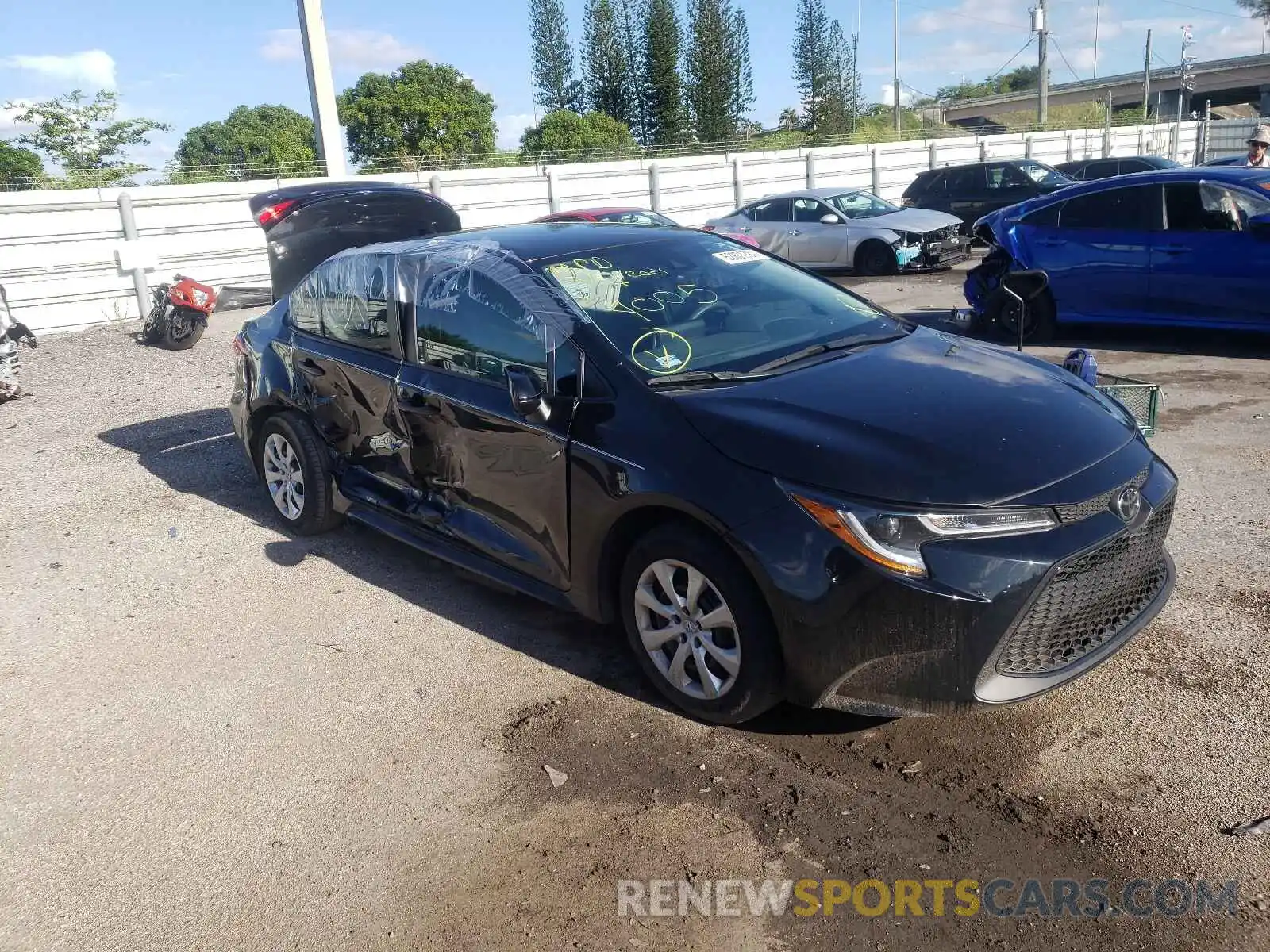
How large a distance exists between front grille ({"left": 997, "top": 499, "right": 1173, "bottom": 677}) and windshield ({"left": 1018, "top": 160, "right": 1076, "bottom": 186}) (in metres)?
17.5

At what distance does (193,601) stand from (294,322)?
1.66m

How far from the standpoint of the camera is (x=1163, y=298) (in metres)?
9.26

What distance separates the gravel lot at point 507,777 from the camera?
2918 millimetres

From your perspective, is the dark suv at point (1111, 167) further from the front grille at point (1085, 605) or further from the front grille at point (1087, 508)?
the front grille at point (1087, 508)

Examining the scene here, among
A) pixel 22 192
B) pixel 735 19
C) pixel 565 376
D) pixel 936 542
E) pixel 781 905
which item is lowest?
pixel 781 905

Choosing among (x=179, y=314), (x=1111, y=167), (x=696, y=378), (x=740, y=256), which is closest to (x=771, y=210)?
(x=1111, y=167)

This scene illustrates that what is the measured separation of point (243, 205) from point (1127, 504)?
14.4 metres

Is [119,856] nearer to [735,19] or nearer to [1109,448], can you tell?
[1109,448]

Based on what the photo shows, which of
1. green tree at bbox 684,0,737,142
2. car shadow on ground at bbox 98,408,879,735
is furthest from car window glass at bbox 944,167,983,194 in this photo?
green tree at bbox 684,0,737,142

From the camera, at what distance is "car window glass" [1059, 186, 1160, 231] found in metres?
9.32

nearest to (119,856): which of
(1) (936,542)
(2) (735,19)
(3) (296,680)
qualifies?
(3) (296,680)

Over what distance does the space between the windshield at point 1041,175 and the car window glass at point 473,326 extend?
17.2m

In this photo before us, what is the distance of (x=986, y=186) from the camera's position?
64.0 feet

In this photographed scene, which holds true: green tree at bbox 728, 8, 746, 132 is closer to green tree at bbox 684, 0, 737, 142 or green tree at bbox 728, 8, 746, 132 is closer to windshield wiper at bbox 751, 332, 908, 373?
green tree at bbox 684, 0, 737, 142
